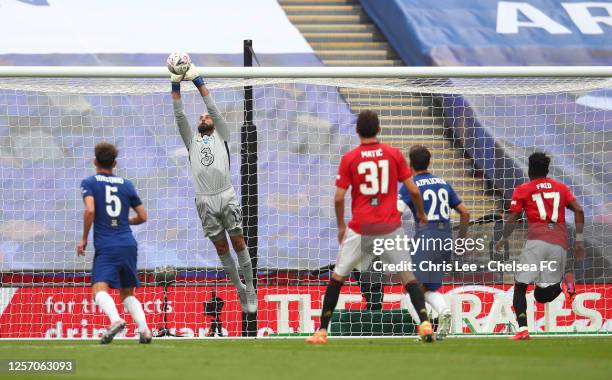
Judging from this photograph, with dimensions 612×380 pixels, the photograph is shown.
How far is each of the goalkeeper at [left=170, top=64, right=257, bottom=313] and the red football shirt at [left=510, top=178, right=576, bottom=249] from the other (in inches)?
120

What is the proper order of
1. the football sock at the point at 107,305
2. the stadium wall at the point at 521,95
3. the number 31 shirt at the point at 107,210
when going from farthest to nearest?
the stadium wall at the point at 521,95
the number 31 shirt at the point at 107,210
the football sock at the point at 107,305

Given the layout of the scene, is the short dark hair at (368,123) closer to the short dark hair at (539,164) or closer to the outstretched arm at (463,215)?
the outstretched arm at (463,215)

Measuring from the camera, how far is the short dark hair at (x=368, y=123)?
10133 millimetres

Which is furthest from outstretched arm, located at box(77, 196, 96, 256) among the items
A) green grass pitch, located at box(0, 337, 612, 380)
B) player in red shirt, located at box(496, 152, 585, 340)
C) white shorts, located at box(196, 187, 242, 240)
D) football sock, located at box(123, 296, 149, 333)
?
player in red shirt, located at box(496, 152, 585, 340)

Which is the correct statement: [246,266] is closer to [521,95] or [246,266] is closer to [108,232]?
[108,232]

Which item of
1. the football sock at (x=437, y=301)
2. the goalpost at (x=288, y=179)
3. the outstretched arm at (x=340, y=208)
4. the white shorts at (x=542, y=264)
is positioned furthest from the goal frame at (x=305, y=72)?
the outstretched arm at (x=340, y=208)

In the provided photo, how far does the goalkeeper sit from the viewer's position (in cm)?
1267

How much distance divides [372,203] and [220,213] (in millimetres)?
3019

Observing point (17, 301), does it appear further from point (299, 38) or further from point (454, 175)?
point (299, 38)

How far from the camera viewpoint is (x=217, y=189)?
12.8 meters

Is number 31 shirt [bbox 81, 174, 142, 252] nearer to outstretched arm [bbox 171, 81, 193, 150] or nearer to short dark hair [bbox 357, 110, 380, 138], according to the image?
outstretched arm [bbox 171, 81, 193, 150]

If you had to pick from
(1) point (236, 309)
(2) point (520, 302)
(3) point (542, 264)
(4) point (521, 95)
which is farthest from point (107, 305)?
(4) point (521, 95)

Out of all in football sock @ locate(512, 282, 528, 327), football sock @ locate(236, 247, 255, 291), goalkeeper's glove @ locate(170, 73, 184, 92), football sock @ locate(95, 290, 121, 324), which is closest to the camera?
football sock @ locate(95, 290, 121, 324)

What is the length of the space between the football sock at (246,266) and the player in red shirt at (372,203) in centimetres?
281
